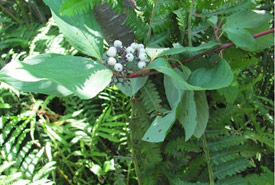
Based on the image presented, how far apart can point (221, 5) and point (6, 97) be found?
88cm

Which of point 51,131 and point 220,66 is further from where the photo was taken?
point 51,131

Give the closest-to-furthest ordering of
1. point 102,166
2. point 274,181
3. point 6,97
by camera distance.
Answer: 1. point 274,181
2. point 102,166
3. point 6,97

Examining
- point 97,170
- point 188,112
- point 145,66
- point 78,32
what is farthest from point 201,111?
point 97,170

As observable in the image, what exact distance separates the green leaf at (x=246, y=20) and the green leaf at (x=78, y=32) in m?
0.25

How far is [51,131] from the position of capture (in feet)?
3.20

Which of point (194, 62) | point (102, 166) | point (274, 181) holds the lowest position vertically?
point (102, 166)

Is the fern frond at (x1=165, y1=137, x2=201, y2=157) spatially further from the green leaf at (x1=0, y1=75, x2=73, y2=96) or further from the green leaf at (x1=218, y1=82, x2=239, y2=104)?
the green leaf at (x1=0, y1=75, x2=73, y2=96)

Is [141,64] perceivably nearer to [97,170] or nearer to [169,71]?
[169,71]

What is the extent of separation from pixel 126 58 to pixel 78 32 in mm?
100

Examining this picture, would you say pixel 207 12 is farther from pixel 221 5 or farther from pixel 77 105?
Result: pixel 77 105

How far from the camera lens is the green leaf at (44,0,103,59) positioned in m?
0.55

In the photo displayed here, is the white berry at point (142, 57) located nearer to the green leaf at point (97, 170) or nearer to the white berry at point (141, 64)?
the white berry at point (141, 64)

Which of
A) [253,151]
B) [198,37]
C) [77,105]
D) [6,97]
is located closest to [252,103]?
[253,151]

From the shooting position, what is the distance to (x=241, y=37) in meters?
0.58
